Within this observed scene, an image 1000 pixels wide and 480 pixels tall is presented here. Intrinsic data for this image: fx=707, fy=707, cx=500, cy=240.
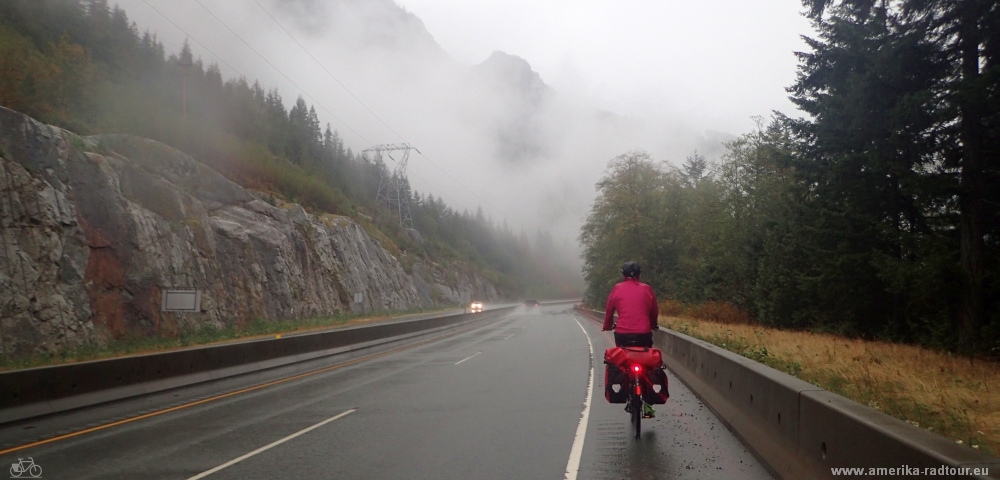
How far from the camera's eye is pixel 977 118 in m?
18.2

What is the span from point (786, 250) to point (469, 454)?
2525 cm

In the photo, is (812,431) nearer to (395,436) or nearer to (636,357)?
(636,357)

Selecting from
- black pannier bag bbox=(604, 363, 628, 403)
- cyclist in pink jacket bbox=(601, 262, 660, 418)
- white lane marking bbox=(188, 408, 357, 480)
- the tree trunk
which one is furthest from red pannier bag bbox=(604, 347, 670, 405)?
the tree trunk

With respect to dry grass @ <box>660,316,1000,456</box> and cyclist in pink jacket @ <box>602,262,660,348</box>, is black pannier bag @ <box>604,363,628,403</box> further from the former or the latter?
dry grass @ <box>660,316,1000,456</box>

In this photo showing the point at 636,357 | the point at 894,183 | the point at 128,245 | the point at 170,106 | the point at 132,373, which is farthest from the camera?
the point at 170,106

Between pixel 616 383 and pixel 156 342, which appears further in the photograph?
pixel 156 342

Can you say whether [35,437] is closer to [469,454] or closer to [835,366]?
[469,454]

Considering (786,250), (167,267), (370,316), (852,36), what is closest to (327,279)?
(370,316)

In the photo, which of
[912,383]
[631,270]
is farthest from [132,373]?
[912,383]

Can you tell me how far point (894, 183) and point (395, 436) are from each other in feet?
64.6

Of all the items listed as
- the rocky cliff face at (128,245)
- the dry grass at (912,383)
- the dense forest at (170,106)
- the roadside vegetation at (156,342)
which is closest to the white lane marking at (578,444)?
the dry grass at (912,383)

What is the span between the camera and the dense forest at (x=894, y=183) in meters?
18.1

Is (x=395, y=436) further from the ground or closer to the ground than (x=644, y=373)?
closer to the ground

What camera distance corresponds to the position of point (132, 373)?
13.4 meters
